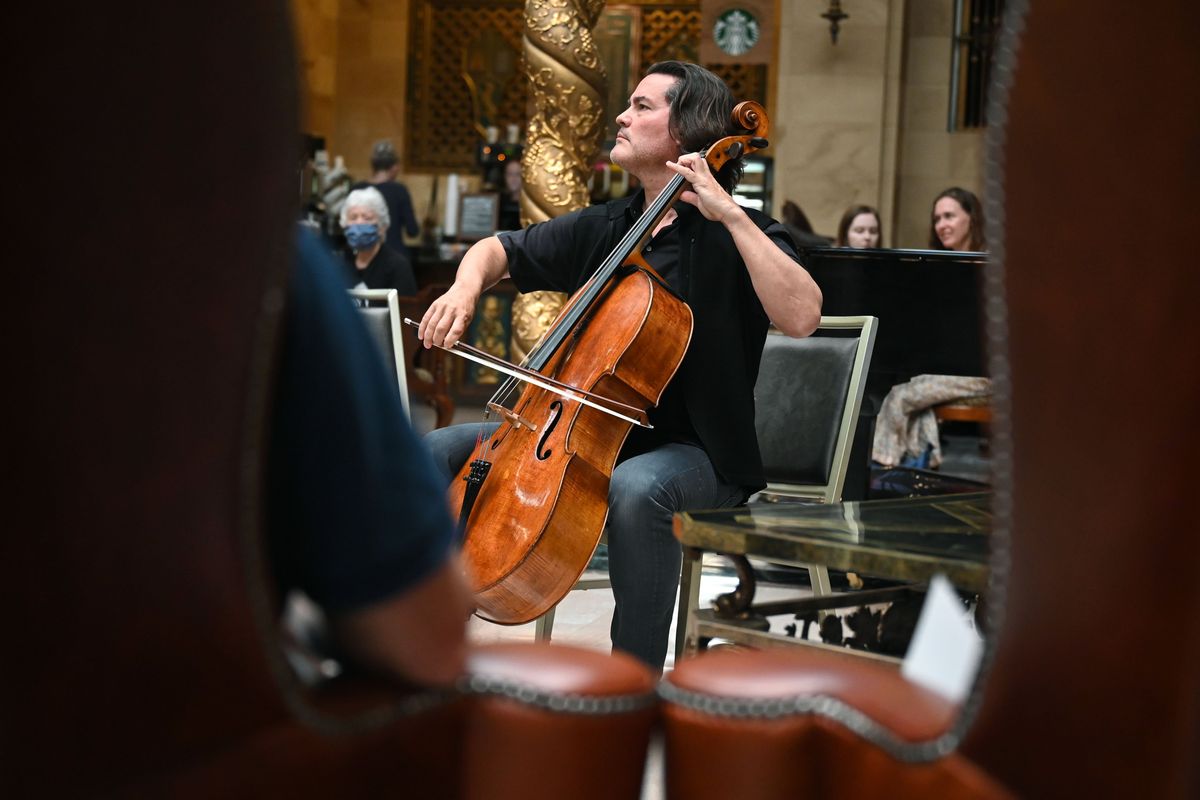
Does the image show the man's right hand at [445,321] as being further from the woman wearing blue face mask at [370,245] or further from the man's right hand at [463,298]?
the woman wearing blue face mask at [370,245]

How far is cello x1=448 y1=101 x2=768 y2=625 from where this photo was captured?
2211 millimetres

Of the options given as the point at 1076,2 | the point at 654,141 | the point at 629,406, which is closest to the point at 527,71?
the point at 654,141

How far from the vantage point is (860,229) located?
601cm

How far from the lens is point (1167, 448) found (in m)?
0.78

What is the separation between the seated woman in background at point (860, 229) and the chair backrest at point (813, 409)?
292cm

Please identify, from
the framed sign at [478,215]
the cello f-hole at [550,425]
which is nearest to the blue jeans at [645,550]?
the cello f-hole at [550,425]

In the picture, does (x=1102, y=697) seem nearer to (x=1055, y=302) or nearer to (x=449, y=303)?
(x=1055, y=302)

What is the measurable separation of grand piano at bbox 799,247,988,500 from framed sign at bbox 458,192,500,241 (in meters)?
5.18

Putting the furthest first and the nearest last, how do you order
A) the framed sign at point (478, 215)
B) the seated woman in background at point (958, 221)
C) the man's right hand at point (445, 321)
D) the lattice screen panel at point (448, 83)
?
the lattice screen panel at point (448, 83) → the framed sign at point (478, 215) → the seated woman in background at point (958, 221) → the man's right hand at point (445, 321)

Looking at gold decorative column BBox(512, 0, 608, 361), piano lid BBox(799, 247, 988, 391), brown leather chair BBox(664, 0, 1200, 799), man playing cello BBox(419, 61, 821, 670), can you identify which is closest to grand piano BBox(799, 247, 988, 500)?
piano lid BBox(799, 247, 988, 391)

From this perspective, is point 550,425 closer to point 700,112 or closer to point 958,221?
point 700,112

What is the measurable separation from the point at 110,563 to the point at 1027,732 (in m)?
0.55

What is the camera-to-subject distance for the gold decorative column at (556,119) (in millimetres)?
4676

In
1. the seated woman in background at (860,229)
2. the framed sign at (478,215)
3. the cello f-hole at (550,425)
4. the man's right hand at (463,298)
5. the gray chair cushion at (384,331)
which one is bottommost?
the cello f-hole at (550,425)
